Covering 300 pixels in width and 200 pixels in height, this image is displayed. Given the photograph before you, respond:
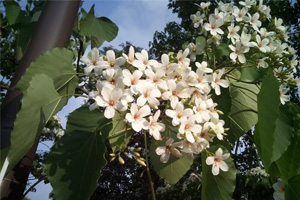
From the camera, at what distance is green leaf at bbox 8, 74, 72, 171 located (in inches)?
19.6

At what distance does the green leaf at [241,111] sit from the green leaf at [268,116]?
21cm

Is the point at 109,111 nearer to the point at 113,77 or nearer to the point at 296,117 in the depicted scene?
the point at 113,77

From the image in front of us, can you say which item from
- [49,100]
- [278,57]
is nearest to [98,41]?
[49,100]

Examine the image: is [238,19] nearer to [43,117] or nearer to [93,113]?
[93,113]

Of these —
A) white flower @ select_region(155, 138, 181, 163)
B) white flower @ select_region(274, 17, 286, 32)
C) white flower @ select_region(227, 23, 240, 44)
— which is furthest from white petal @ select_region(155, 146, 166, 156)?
white flower @ select_region(274, 17, 286, 32)

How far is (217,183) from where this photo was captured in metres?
0.70

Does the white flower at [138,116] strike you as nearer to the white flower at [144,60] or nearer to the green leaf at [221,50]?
the white flower at [144,60]

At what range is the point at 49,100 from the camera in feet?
1.87

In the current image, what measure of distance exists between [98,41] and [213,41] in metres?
0.34

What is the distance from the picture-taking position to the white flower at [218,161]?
64 centimetres

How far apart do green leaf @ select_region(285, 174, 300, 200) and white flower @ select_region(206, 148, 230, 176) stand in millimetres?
151

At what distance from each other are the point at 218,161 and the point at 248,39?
362 millimetres

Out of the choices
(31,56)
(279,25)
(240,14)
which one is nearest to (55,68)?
(31,56)

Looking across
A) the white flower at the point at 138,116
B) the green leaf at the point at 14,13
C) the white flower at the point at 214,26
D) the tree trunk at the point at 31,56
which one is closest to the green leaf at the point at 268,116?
the white flower at the point at 138,116
